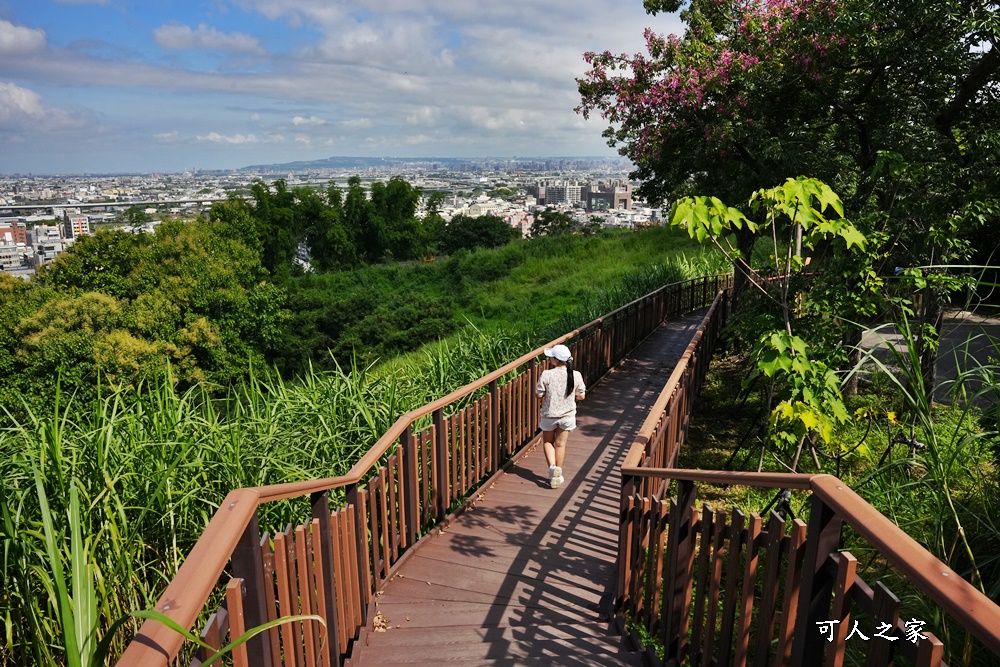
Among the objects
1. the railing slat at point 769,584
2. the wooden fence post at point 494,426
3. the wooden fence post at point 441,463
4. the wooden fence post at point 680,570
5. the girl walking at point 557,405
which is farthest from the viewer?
the girl walking at point 557,405

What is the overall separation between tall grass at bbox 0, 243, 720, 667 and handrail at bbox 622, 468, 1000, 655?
5.40 feet

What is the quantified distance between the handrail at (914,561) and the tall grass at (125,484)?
1646mm

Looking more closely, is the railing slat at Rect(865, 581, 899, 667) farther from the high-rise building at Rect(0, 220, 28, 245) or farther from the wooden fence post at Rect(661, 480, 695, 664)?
the high-rise building at Rect(0, 220, 28, 245)

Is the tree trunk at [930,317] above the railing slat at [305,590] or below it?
above

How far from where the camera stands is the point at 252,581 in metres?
1.90

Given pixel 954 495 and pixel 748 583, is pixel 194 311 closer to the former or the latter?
pixel 954 495

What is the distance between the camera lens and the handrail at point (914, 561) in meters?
1.15

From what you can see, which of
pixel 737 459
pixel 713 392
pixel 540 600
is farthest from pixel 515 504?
pixel 713 392

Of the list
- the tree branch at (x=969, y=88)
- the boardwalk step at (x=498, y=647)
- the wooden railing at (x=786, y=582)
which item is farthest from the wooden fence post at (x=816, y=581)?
the tree branch at (x=969, y=88)

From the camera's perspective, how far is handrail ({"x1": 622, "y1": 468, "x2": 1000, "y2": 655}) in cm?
115

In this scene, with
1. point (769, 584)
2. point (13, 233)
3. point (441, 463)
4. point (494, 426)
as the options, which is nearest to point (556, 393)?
point (494, 426)

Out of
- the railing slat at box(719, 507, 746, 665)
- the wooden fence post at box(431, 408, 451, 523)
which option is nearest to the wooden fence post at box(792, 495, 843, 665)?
the railing slat at box(719, 507, 746, 665)

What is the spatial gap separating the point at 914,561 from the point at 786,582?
0.69 m

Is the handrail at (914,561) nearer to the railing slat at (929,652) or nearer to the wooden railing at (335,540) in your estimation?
the railing slat at (929,652)
